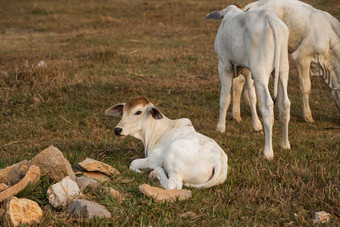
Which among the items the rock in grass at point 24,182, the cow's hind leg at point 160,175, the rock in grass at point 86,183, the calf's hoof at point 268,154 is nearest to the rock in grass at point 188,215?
the cow's hind leg at point 160,175

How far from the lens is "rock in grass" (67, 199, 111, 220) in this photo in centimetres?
361

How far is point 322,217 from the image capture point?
3.71 meters

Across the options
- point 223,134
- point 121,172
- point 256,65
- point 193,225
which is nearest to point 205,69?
point 223,134

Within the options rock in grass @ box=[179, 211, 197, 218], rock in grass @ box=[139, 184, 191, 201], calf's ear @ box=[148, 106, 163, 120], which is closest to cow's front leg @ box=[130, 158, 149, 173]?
calf's ear @ box=[148, 106, 163, 120]

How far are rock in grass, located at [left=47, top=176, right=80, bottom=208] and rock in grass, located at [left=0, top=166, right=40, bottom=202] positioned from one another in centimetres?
17

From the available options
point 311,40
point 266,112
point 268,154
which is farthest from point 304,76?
point 268,154

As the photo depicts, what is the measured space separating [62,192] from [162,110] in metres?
4.51

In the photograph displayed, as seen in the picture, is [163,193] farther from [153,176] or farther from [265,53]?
[265,53]

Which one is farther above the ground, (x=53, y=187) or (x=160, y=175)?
(x=53, y=187)

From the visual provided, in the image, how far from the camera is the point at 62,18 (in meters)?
21.6

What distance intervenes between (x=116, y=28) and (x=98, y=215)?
627 inches

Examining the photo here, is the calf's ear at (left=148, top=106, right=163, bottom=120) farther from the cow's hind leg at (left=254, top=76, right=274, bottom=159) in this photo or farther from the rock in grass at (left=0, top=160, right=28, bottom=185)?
the rock in grass at (left=0, top=160, right=28, bottom=185)

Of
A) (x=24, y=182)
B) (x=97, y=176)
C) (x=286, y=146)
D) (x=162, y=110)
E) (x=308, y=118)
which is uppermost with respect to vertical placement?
(x=24, y=182)

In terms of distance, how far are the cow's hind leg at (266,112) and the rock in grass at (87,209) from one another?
241 cm
